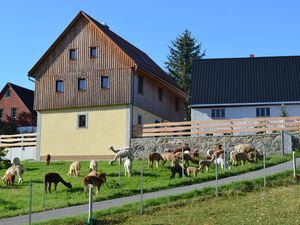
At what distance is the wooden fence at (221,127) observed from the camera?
36.2m

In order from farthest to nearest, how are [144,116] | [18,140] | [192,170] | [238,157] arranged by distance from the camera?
[18,140] → [144,116] → [238,157] → [192,170]

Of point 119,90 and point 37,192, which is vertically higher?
point 119,90

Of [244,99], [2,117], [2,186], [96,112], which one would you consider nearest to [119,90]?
[96,112]

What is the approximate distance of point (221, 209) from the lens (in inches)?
734

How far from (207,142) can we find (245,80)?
47.7ft

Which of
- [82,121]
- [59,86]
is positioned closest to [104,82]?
[82,121]

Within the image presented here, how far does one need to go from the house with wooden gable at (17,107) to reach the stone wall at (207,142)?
31.8m

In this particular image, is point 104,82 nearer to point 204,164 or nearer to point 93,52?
point 93,52

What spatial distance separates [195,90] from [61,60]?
12.1m

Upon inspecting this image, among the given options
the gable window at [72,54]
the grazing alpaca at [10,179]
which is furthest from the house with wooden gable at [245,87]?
the grazing alpaca at [10,179]

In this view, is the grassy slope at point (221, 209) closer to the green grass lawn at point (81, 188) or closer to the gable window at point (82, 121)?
the green grass lawn at point (81, 188)

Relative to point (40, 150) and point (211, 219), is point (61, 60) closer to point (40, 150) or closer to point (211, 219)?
point (40, 150)

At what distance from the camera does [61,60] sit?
143 ft

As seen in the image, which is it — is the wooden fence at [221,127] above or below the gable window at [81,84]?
below
